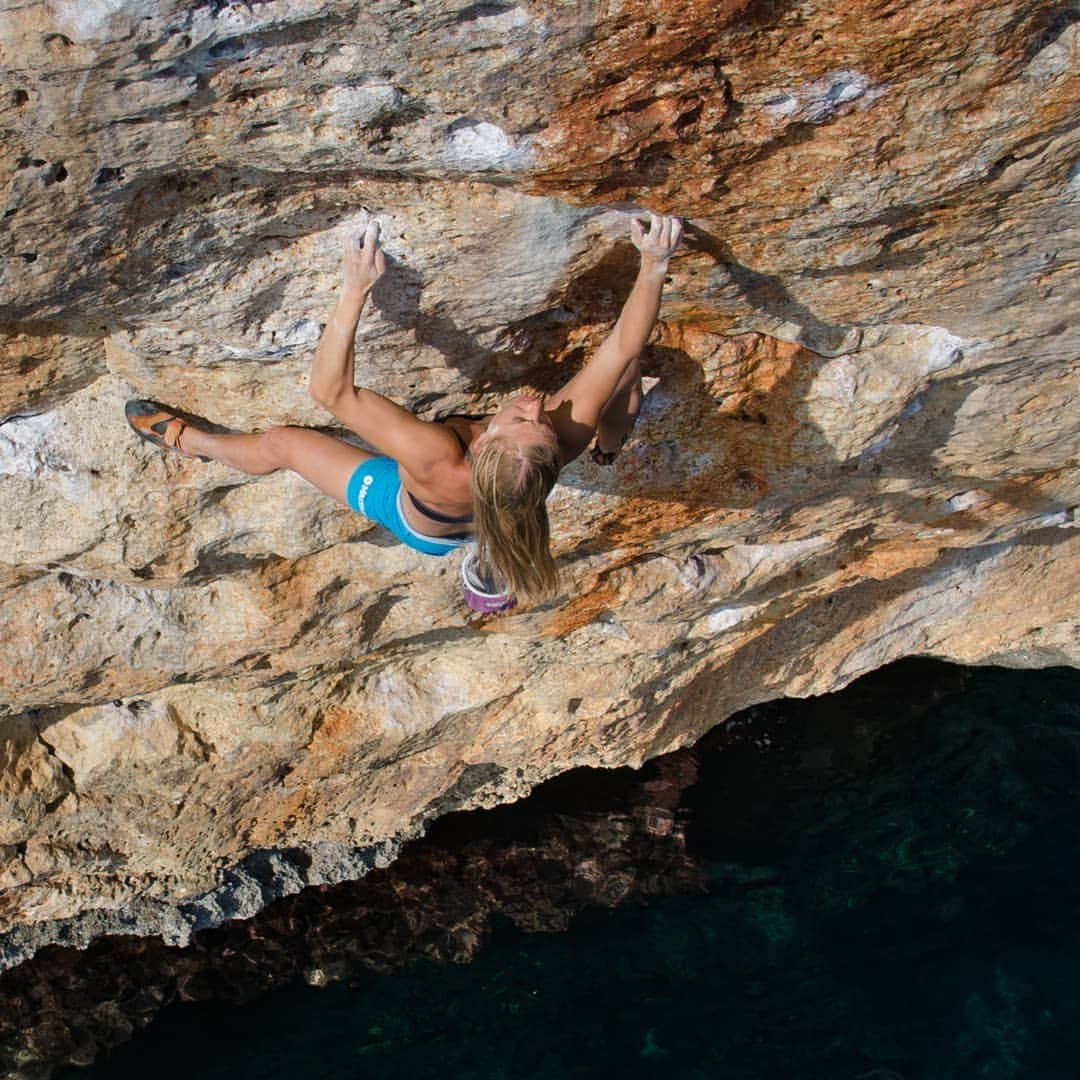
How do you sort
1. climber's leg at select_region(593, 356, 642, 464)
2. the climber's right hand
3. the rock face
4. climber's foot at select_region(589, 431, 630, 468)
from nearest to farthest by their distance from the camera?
the rock face
the climber's right hand
climber's leg at select_region(593, 356, 642, 464)
climber's foot at select_region(589, 431, 630, 468)

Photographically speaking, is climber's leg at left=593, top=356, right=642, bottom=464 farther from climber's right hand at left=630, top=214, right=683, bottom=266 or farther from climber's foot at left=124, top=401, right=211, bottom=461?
climber's foot at left=124, top=401, right=211, bottom=461

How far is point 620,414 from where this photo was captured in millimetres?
4172

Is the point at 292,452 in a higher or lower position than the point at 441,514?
higher

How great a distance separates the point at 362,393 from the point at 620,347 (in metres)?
0.82

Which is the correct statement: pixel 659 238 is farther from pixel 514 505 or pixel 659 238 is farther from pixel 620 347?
pixel 514 505

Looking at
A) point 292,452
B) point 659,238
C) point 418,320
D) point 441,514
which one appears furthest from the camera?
point 292,452

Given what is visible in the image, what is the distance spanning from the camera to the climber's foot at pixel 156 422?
424 centimetres

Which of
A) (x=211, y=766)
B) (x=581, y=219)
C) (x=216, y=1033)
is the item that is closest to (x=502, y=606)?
(x=581, y=219)

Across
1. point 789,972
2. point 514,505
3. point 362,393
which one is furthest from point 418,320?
point 789,972

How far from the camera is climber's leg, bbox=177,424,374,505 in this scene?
13.6 ft

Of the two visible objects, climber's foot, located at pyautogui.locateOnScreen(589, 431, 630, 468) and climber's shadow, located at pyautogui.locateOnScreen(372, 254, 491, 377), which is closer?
climber's shadow, located at pyautogui.locateOnScreen(372, 254, 491, 377)

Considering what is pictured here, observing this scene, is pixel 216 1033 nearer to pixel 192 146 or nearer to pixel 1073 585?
pixel 192 146

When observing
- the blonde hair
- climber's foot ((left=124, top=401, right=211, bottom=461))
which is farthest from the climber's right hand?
climber's foot ((left=124, top=401, right=211, bottom=461))

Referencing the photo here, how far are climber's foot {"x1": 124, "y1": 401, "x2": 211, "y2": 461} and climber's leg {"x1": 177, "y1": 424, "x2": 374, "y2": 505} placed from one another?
0.03 m
